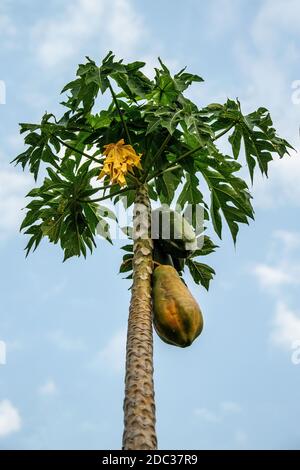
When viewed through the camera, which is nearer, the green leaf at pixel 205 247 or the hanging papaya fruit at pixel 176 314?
the hanging papaya fruit at pixel 176 314

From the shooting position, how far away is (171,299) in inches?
148

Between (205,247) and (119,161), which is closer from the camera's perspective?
(119,161)

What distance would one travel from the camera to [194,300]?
378cm

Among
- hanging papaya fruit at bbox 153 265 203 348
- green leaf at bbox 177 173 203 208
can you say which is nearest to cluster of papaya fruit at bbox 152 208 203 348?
hanging papaya fruit at bbox 153 265 203 348

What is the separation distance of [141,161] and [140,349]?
1674mm

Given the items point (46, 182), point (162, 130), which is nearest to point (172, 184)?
point (162, 130)

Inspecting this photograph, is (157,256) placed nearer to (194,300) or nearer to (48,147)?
(194,300)

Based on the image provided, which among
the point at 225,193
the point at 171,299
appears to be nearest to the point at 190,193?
the point at 225,193

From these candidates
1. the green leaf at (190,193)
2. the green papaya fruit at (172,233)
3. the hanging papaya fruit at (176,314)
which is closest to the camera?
the hanging papaya fruit at (176,314)

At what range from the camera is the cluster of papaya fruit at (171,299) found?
3.67m

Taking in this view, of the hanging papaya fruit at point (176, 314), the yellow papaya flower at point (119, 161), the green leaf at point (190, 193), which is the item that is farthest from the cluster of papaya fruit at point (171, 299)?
the green leaf at point (190, 193)

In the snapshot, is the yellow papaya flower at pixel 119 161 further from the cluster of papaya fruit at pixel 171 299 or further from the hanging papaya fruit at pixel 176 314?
the hanging papaya fruit at pixel 176 314

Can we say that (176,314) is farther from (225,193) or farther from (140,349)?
(225,193)

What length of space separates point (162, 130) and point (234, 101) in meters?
0.59
